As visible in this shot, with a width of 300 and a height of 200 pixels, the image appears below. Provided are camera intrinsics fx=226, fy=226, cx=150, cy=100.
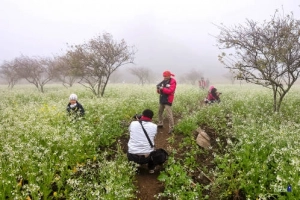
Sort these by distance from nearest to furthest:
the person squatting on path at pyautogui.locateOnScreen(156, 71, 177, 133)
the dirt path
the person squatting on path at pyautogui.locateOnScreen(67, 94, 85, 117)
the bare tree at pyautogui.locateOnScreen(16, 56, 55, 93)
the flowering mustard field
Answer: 1. the flowering mustard field
2. the dirt path
3. the person squatting on path at pyautogui.locateOnScreen(156, 71, 177, 133)
4. the person squatting on path at pyautogui.locateOnScreen(67, 94, 85, 117)
5. the bare tree at pyautogui.locateOnScreen(16, 56, 55, 93)

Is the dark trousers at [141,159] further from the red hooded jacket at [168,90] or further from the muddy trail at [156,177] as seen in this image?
the red hooded jacket at [168,90]

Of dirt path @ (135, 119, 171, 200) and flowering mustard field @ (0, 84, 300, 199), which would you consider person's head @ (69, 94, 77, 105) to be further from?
dirt path @ (135, 119, 171, 200)

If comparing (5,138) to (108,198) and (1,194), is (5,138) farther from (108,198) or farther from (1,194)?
(108,198)

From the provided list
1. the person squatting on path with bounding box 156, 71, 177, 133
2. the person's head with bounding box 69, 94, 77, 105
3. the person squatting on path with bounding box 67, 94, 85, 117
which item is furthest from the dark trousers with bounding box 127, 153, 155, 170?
the person's head with bounding box 69, 94, 77, 105

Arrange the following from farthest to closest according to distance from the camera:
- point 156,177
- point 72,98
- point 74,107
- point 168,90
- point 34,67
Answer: point 34,67, point 74,107, point 72,98, point 168,90, point 156,177

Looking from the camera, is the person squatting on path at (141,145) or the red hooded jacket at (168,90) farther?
the red hooded jacket at (168,90)

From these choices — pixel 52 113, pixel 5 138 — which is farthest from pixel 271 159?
pixel 52 113

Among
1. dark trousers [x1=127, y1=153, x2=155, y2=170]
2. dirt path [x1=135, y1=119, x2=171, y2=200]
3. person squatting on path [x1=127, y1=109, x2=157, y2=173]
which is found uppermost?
person squatting on path [x1=127, y1=109, x2=157, y2=173]

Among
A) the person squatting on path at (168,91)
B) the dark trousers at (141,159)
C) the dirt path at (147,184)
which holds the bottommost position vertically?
the dirt path at (147,184)

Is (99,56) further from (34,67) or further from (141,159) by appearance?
(34,67)

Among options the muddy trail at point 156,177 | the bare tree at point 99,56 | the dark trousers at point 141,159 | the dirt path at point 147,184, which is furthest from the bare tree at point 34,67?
the dirt path at point 147,184

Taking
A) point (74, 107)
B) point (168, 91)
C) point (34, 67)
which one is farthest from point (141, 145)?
point (34, 67)

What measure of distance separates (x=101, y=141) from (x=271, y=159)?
5.77 m

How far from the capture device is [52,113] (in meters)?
10.5
